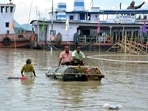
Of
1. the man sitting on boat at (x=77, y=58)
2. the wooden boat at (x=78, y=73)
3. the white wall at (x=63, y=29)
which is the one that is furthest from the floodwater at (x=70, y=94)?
the white wall at (x=63, y=29)

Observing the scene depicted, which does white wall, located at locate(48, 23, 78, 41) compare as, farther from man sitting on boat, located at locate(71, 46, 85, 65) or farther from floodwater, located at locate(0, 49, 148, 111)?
man sitting on boat, located at locate(71, 46, 85, 65)

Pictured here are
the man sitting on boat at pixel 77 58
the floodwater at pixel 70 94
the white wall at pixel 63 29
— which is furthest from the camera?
the white wall at pixel 63 29

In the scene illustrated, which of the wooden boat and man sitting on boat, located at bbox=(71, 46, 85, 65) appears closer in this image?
the wooden boat

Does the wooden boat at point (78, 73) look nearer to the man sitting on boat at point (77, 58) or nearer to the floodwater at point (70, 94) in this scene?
the floodwater at point (70, 94)

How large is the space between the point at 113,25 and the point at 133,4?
8.78 m

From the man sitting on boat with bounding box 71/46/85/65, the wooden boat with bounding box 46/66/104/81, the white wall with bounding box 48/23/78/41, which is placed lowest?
the wooden boat with bounding box 46/66/104/81

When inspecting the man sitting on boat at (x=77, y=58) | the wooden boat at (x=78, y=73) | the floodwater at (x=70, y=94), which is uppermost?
the man sitting on boat at (x=77, y=58)

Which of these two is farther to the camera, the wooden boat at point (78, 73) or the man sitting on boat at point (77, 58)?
the man sitting on boat at point (77, 58)

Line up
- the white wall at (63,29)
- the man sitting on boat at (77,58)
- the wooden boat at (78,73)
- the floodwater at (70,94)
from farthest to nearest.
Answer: the white wall at (63,29) < the man sitting on boat at (77,58) < the wooden boat at (78,73) < the floodwater at (70,94)

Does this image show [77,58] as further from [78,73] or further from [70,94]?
[70,94]

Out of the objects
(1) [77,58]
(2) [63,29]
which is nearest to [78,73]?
(1) [77,58]

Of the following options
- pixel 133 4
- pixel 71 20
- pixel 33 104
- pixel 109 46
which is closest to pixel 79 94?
pixel 33 104

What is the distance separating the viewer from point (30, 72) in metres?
18.4

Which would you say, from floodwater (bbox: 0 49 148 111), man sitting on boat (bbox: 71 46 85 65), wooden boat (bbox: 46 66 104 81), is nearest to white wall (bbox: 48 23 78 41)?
floodwater (bbox: 0 49 148 111)
